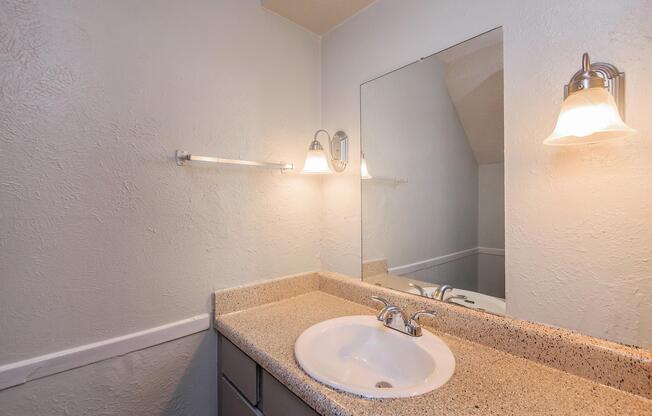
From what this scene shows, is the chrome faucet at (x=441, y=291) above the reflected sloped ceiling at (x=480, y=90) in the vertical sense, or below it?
below

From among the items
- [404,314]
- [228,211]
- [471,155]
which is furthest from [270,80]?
[404,314]

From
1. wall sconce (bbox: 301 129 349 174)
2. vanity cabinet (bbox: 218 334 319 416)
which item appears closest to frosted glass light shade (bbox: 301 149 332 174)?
wall sconce (bbox: 301 129 349 174)

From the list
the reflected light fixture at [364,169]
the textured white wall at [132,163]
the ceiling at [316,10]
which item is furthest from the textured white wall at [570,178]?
the textured white wall at [132,163]

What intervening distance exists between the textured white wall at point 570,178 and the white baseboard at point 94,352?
42.3 inches

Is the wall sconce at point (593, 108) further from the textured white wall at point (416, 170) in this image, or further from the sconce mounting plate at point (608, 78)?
the textured white wall at point (416, 170)

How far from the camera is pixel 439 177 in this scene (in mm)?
1078

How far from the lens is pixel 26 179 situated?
0.80 meters

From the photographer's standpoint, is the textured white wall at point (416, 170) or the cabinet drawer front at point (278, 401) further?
the textured white wall at point (416, 170)

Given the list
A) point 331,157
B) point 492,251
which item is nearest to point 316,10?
point 331,157

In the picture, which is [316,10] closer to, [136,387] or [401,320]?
[401,320]

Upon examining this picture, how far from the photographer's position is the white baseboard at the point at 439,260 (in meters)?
0.91

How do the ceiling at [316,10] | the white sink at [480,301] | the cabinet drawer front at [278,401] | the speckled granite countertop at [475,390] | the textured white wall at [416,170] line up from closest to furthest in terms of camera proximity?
the speckled granite countertop at [475,390] → the cabinet drawer front at [278,401] → the white sink at [480,301] → the textured white wall at [416,170] → the ceiling at [316,10]

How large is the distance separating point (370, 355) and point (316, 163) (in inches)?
30.8

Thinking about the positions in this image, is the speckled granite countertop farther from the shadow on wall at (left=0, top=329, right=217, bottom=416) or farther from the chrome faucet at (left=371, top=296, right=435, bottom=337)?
the shadow on wall at (left=0, top=329, right=217, bottom=416)
